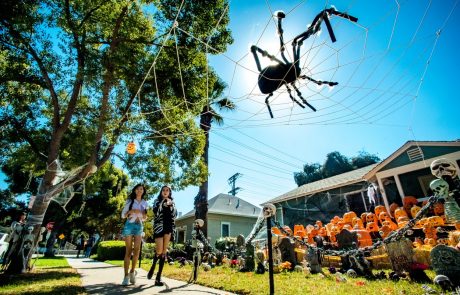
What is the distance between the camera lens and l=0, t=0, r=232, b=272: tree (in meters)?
7.38

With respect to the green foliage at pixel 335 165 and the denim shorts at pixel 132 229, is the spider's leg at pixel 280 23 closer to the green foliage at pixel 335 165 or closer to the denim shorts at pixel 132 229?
the denim shorts at pixel 132 229

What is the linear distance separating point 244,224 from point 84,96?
62.8 ft

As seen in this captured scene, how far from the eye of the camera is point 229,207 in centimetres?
2483

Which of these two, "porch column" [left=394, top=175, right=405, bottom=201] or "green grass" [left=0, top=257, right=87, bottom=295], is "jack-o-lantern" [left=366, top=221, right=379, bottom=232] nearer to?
"porch column" [left=394, top=175, right=405, bottom=201]

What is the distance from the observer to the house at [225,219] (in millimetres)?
22641

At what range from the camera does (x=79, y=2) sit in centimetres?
775

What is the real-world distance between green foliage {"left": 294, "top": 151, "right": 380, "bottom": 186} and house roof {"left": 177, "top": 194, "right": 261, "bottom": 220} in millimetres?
21385

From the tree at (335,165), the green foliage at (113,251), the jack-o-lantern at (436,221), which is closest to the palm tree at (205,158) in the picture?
the green foliage at (113,251)

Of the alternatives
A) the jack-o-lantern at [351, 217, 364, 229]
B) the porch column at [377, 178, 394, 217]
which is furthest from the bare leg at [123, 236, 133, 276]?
the porch column at [377, 178, 394, 217]

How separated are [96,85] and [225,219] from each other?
18399mm

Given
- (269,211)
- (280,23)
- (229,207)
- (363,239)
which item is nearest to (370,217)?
(363,239)

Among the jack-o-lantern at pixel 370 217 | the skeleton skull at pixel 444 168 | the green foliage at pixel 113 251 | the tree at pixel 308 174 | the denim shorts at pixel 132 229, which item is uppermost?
the tree at pixel 308 174

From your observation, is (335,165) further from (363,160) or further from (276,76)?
(276,76)

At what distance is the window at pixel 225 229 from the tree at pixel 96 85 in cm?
1392
